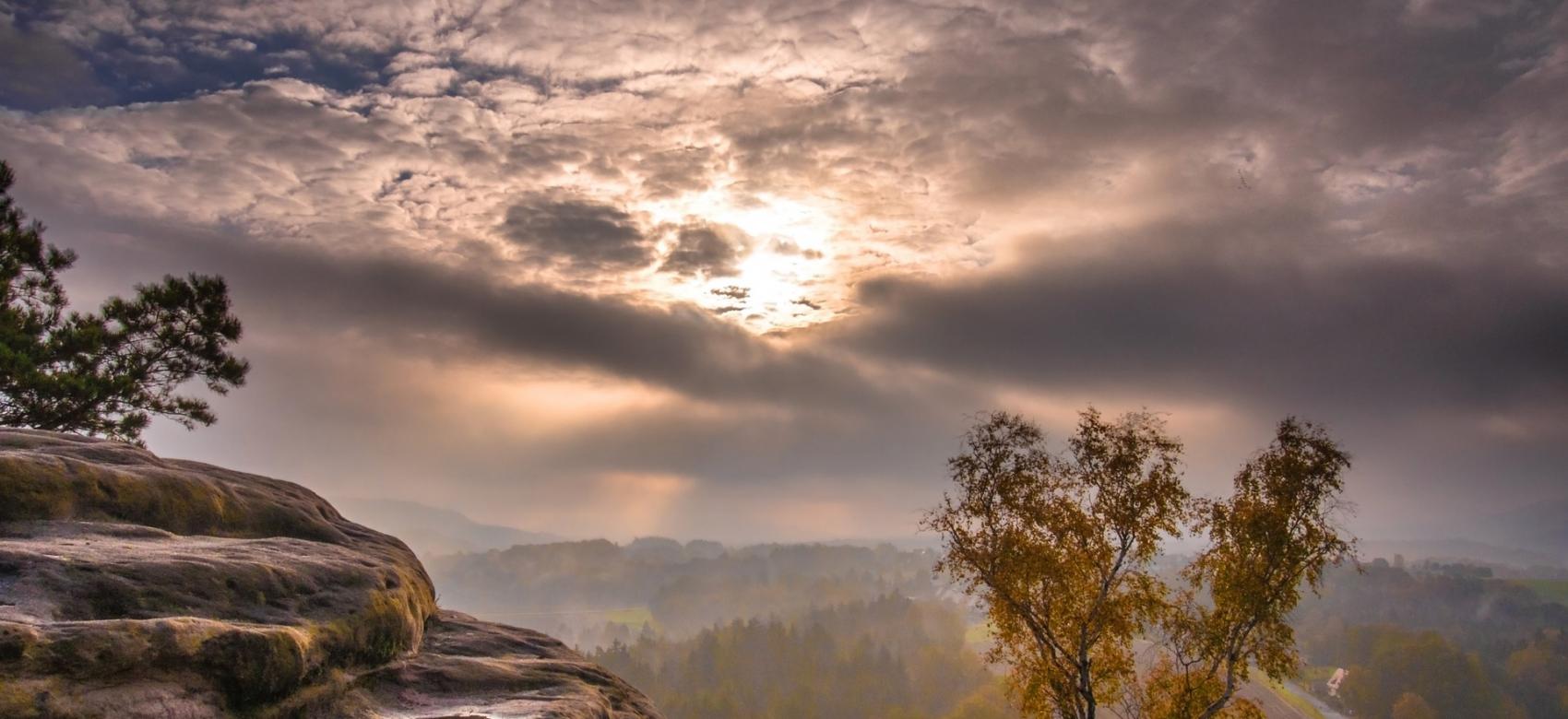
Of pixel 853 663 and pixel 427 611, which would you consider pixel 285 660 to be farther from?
pixel 853 663

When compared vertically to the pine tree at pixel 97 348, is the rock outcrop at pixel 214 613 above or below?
below

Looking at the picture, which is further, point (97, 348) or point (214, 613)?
point (97, 348)

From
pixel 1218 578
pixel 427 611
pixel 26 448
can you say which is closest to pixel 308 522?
pixel 427 611

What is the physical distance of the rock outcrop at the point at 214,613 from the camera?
11758mm

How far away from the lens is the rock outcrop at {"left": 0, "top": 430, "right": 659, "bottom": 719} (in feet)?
38.6

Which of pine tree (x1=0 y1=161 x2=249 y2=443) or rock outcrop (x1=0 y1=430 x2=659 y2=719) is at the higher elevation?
pine tree (x1=0 y1=161 x2=249 y2=443)

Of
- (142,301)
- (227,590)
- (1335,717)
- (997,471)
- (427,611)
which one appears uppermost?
(142,301)

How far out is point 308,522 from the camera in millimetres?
23531

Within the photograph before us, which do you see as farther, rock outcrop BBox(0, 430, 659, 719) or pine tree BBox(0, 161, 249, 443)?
pine tree BBox(0, 161, 249, 443)

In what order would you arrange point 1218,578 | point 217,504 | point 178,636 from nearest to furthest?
1. point 178,636
2. point 217,504
3. point 1218,578

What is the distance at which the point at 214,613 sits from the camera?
590 inches

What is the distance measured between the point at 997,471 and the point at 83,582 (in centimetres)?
2985

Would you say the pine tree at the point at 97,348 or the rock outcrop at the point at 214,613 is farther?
the pine tree at the point at 97,348

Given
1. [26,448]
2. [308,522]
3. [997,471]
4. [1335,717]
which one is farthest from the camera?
[1335,717]
